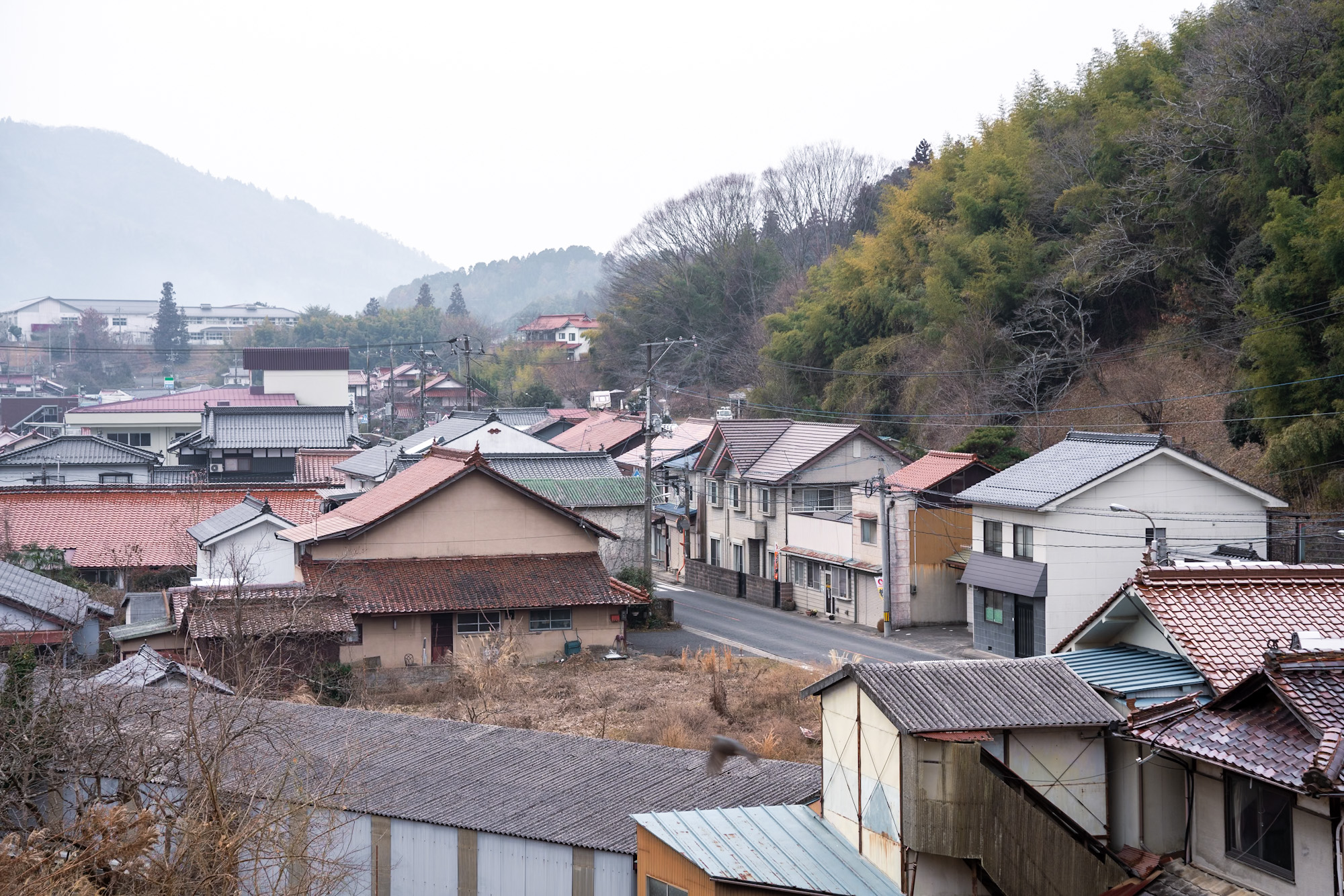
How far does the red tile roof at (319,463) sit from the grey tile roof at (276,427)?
1.51m

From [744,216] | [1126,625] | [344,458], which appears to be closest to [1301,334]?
[1126,625]

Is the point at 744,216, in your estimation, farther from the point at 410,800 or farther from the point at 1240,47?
the point at 410,800

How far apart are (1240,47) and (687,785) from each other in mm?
26130

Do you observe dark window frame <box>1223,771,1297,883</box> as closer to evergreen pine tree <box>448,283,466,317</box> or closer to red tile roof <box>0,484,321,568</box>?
red tile roof <box>0,484,321,568</box>

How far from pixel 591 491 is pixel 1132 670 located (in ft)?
79.4

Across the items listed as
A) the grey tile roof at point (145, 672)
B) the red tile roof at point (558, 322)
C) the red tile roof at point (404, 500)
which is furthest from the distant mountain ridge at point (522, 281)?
the grey tile roof at point (145, 672)

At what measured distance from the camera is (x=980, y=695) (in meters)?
10.6

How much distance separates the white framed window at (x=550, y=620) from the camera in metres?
24.4

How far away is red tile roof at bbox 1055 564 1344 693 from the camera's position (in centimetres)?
1057

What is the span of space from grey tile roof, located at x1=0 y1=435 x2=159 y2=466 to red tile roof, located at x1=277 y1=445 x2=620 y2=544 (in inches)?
764

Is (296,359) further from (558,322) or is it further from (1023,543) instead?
(1023,543)

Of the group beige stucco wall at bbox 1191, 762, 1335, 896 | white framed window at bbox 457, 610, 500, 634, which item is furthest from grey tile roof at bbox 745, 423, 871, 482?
beige stucco wall at bbox 1191, 762, 1335, 896

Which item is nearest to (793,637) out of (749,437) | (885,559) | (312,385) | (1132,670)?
(885,559)

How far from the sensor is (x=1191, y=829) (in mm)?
9922
